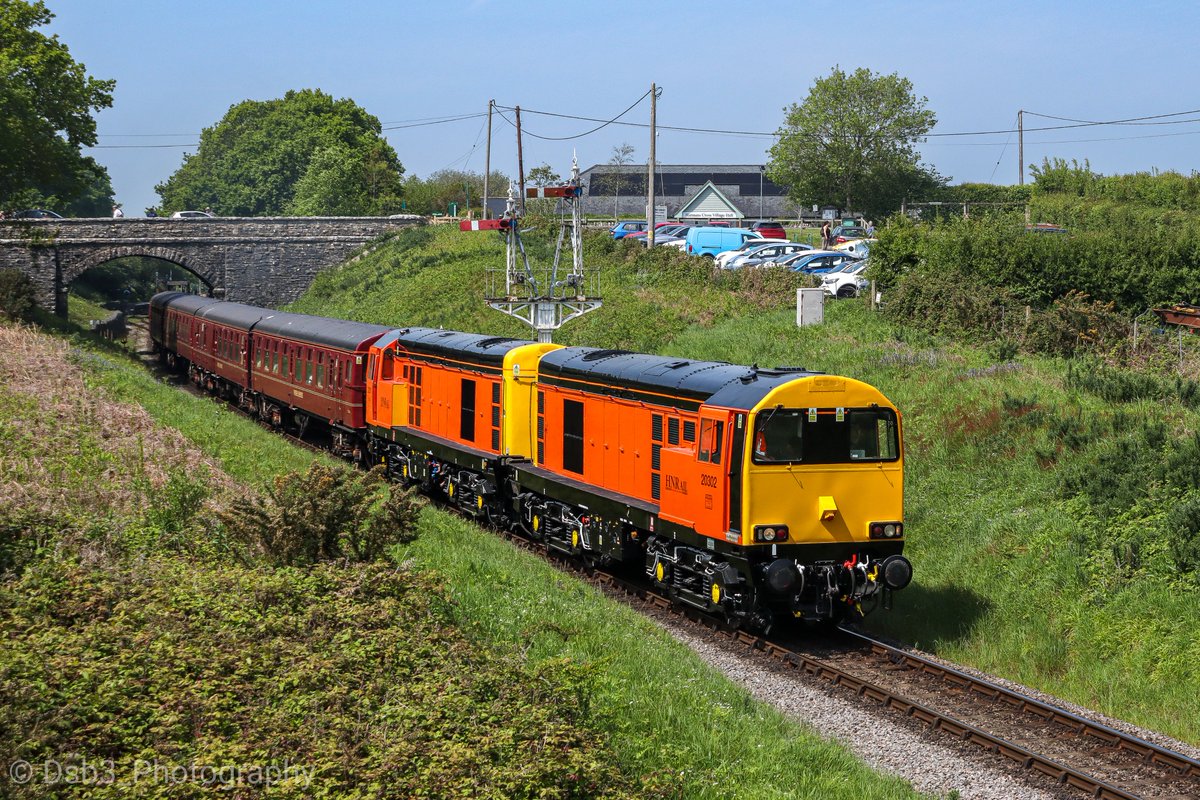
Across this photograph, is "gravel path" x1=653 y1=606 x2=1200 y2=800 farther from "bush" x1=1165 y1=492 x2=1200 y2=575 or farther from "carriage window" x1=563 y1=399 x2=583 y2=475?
"carriage window" x1=563 y1=399 x2=583 y2=475

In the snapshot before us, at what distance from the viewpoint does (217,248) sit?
64.0 meters

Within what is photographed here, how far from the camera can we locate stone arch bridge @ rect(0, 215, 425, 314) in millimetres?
57219

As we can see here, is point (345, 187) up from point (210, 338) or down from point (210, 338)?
up

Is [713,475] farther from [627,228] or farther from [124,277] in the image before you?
[124,277]

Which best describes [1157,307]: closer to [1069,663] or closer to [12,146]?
[1069,663]

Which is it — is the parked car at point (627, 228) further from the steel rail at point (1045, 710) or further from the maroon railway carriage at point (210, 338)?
the steel rail at point (1045, 710)

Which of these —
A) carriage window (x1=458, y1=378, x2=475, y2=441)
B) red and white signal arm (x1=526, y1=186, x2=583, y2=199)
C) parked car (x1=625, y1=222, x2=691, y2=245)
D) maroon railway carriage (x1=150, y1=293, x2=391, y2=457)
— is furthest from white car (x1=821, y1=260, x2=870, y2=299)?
parked car (x1=625, y1=222, x2=691, y2=245)

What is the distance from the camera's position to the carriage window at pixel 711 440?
14.5m

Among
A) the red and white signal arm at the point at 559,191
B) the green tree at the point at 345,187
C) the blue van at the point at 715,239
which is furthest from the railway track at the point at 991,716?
the green tree at the point at 345,187

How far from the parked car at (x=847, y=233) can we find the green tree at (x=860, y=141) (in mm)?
1331

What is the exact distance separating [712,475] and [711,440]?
44 centimetres

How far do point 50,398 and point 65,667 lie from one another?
1464cm

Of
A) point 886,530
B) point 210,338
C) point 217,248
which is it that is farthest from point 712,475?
point 217,248

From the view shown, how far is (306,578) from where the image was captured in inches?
456
